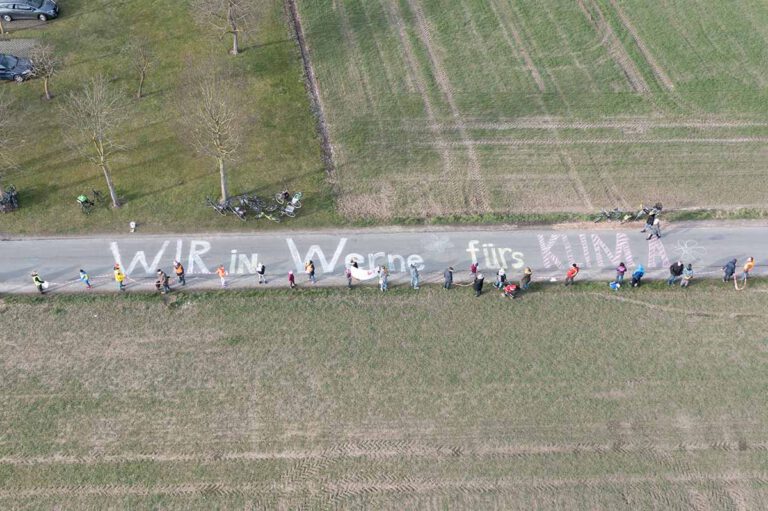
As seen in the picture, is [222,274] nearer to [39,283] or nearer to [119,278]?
[119,278]

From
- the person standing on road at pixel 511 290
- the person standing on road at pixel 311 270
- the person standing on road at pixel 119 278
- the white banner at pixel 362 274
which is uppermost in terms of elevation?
the person standing on road at pixel 119 278

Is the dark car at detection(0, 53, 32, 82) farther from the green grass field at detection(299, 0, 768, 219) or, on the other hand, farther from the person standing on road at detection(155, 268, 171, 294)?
the person standing on road at detection(155, 268, 171, 294)

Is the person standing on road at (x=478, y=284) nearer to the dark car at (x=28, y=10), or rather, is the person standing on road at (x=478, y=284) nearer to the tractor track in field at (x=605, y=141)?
the tractor track in field at (x=605, y=141)

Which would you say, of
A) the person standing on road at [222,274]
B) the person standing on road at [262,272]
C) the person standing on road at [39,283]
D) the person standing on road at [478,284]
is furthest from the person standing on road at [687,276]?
the person standing on road at [39,283]

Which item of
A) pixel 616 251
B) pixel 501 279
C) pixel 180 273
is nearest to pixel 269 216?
pixel 180 273

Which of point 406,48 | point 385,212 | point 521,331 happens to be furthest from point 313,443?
point 406,48

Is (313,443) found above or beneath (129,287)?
beneath

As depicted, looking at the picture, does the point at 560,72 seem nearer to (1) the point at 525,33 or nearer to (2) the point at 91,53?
(1) the point at 525,33
